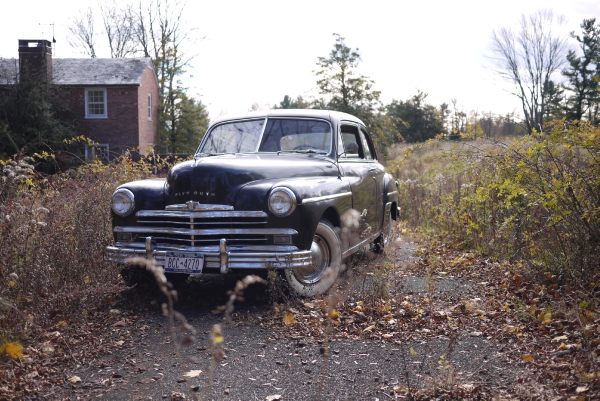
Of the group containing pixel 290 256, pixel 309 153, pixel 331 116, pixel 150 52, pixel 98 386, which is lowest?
pixel 98 386

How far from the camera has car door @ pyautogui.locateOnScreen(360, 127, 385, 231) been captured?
7320 millimetres

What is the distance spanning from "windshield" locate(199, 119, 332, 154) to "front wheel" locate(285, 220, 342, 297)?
47.0 inches

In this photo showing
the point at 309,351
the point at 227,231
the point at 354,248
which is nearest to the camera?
the point at 309,351

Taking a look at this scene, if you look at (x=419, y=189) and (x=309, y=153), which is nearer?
(x=309, y=153)

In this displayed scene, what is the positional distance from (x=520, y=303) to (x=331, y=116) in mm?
2985

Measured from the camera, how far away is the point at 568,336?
4.05 m

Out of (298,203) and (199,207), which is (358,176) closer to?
(298,203)

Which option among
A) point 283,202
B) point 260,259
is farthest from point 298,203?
point 260,259

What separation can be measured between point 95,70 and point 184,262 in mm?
28942

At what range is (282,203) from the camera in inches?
195

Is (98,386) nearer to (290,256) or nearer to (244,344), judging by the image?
(244,344)

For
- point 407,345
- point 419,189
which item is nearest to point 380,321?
point 407,345

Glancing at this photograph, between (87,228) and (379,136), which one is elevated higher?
(379,136)

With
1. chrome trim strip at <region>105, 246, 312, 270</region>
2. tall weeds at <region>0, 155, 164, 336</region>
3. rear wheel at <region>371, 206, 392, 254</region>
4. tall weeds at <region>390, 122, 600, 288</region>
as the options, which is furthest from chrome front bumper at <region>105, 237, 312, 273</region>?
rear wheel at <region>371, 206, 392, 254</region>
